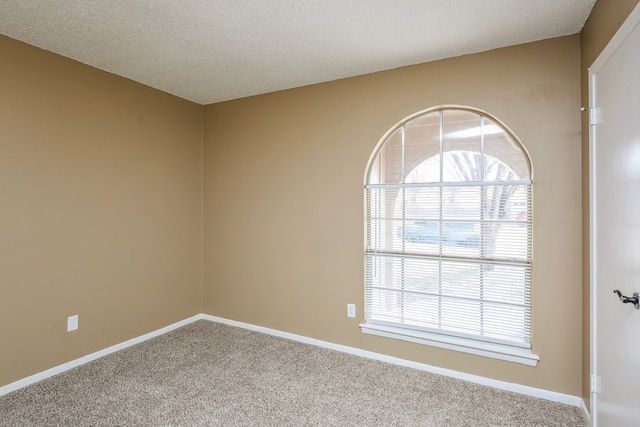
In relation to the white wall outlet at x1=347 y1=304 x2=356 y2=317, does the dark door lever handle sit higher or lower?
higher

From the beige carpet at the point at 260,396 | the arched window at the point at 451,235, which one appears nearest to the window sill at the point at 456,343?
the arched window at the point at 451,235

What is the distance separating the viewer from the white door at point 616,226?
4.52 ft

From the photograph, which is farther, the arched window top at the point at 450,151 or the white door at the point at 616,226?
the arched window top at the point at 450,151

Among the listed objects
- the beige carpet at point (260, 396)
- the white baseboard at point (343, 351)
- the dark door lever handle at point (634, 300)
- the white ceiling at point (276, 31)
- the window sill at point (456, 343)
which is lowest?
the beige carpet at point (260, 396)

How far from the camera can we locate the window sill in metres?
2.32

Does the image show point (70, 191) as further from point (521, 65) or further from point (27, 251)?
point (521, 65)

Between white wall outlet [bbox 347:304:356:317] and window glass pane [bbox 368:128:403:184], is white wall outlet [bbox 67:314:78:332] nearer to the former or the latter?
white wall outlet [bbox 347:304:356:317]

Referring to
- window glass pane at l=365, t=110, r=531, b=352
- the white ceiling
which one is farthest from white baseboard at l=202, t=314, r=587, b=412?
the white ceiling

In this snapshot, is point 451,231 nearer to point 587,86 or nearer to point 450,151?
point 450,151

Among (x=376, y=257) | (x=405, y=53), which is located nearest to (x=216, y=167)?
(x=376, y=257)

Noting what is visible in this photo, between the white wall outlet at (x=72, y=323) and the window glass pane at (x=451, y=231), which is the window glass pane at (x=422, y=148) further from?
the white wall outlet at (x=72, y=323)

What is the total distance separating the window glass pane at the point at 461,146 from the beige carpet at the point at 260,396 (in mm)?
1557

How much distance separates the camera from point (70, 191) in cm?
262

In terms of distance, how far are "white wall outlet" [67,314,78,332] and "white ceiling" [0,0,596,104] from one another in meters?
2.04
